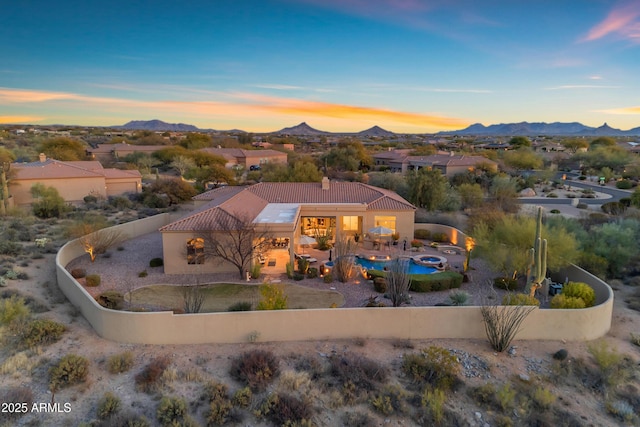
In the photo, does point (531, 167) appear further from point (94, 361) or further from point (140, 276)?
point (94, 361)

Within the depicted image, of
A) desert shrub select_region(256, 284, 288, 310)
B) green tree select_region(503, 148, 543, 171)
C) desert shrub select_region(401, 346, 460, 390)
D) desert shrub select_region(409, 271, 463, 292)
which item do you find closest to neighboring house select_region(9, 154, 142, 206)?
desert shrub select_region(256, 284, 288, 310)

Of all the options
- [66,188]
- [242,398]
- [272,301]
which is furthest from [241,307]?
[66,188]

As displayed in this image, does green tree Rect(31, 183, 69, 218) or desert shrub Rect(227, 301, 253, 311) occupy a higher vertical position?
green tree Rect(31, 183, 69, 218)

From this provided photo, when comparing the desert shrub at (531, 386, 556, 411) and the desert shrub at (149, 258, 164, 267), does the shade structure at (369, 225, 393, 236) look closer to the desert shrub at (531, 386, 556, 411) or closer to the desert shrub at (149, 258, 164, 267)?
the desert shrub at (149, 258, 164, 267)

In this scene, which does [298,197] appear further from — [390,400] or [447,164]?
[447,164]

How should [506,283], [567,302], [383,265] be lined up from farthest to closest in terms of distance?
[383,265]
[506,283]
[567,302]

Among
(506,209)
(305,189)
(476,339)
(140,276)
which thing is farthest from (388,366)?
(506,209)
